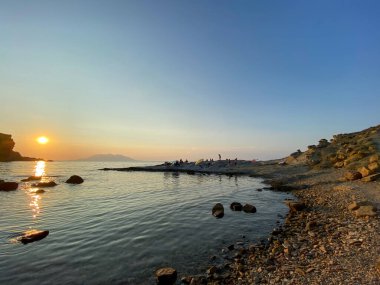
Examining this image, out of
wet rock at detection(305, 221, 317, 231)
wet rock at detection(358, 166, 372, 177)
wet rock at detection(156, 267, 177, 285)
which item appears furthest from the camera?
wet rock at detection(358, 166, 372, 177)

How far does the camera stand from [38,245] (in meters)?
19.6

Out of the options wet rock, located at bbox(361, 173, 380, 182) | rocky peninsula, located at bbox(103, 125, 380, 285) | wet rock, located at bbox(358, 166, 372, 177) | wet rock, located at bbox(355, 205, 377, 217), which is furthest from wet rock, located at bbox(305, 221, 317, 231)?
wet rock, located at bbox(358, 166, 372, 177)

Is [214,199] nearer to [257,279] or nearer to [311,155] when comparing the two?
[257,279]

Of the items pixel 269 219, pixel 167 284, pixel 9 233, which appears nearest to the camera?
pixel 167 284

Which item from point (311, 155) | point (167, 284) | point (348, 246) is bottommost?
point (167, 284)

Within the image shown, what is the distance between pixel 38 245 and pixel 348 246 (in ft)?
71.8

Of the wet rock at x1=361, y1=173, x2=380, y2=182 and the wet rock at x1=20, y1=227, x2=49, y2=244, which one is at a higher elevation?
A: the wet rock at x1=361, y1=173, x2=380, y2=182

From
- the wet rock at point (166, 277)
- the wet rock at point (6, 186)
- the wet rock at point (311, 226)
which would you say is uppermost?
the wet rock at point (6, 186)

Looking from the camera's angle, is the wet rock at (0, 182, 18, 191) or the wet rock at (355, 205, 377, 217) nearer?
the wet rock at (355, 205, 377, 217)

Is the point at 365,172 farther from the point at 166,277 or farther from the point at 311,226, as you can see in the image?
the point at 166,277

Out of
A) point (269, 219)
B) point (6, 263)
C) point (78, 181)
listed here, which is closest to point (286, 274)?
point (269, 219)

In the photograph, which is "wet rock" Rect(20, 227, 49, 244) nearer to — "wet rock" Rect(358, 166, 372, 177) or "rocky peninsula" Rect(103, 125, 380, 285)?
"rocky peninsula" Rect(103, 125, 380, 285)

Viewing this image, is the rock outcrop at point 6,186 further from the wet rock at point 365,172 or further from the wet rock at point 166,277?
the wet rock at point 365,172

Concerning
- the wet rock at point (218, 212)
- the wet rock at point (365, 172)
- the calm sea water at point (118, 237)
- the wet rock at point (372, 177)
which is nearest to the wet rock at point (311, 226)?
the calm sea water at point (118, 237)
